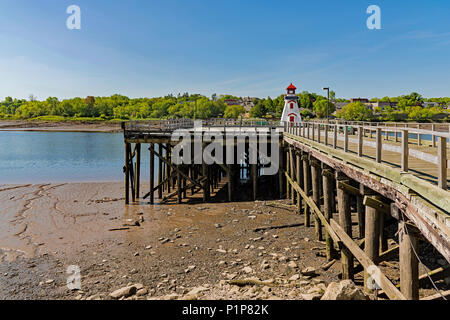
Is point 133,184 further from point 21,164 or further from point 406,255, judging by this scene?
point 21,164

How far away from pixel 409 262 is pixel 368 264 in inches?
57.5

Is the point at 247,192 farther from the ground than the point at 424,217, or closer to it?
closer to it

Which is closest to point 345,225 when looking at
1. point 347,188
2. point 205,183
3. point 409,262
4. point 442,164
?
point 347,188

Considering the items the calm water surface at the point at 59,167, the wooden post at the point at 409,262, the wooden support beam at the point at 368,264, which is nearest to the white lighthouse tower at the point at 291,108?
the calm water surface at the point at 59,167

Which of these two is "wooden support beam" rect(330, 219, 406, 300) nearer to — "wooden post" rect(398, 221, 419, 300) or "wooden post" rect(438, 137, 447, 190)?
"wooden post" rect(398, 221, 419, 300)

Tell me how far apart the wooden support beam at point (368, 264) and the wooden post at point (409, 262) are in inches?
7.4

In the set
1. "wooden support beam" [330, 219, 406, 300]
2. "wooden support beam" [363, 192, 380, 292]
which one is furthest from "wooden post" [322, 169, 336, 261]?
"wooden support beam" [363, 192, 380, 292]

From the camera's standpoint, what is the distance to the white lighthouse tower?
90.2ft

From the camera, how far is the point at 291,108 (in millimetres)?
28125

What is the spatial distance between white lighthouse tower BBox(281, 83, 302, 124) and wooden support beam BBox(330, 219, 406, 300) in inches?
755

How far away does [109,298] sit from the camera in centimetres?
791

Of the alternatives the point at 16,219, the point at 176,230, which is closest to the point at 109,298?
the point at 176,230

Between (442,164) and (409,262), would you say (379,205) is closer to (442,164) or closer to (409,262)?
(409,262)
